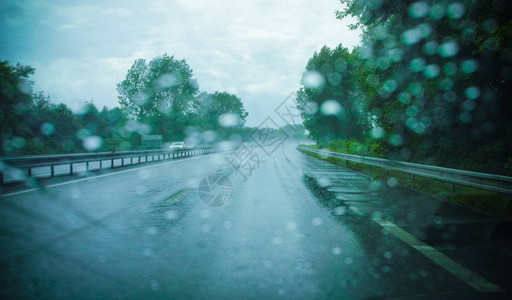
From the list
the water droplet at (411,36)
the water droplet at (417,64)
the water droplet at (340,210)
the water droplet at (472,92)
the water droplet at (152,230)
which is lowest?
the water droplet at (340,210)

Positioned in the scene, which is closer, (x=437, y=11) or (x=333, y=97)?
(x=437, y=11)

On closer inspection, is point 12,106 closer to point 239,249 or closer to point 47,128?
point 47,128

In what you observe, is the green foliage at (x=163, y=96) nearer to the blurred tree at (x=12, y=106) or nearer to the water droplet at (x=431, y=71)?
the blurred tree at (x=12, y=106)

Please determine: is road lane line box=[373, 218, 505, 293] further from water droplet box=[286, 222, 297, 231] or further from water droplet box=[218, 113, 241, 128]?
water droplet box=[218, 113, 241, 128]

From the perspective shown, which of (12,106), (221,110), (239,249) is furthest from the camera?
(221,110)

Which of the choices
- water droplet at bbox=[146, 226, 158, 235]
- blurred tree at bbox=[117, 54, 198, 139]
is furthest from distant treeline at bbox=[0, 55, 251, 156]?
water droplet at bbox=[146, 226, 158, 235]

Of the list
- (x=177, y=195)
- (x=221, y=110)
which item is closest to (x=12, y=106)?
(x=177, y=195)

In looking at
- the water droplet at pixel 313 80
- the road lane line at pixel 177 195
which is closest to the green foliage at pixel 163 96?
the water droplet at pixel 313 80

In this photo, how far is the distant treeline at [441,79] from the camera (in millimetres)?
10873

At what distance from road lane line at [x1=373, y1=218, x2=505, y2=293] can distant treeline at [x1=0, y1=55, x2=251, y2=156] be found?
40557 mm

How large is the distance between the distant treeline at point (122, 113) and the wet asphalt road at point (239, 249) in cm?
3643

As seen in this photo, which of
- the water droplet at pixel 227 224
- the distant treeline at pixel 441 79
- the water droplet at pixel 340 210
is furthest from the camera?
the distant treeline at pixel 441 79

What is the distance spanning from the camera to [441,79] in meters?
12.6

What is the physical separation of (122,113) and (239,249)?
3129 inches
